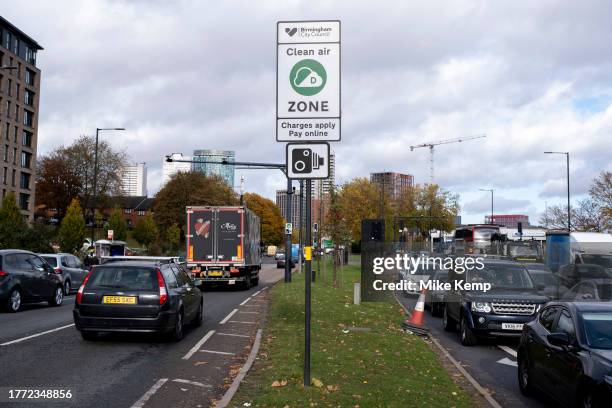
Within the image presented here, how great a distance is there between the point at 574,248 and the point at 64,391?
31124 mm

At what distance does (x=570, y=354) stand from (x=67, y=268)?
22.2m

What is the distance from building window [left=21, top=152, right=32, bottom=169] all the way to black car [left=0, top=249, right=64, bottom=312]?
230 ft

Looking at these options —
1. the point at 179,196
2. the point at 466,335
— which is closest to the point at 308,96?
the point at 466,335

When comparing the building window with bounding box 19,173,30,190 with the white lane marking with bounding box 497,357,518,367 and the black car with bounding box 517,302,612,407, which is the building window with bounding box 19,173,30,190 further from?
the black car with bounding box 517,302,612,407

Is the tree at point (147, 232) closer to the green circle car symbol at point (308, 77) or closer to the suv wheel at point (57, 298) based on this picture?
the suv wheel at point (57, 298)

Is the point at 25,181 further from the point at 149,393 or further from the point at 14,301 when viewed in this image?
the point at 149,393

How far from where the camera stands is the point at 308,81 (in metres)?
7.97

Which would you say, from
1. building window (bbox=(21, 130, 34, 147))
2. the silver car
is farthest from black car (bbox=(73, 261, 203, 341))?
building window (bbox=(21, 130, 34, 147))

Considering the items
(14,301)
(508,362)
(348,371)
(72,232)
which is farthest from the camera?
(72,232)

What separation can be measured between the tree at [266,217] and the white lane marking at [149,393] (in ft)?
378

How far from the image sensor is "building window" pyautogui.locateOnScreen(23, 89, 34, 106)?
83812mm

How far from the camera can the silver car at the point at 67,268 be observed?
24.8 metres

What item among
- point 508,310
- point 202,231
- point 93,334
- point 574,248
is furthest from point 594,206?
point 93,334

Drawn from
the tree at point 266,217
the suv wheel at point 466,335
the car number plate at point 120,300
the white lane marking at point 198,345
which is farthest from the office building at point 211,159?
the suv wheel at point 466,335
